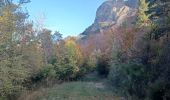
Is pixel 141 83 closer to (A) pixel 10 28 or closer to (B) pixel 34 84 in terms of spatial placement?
(A) pixel 10 28

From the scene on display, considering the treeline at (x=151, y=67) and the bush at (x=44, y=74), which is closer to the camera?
the treeline at (x=151, y=67)

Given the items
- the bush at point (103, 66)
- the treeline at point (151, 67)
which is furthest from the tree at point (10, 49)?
the bush at point (103, 66)

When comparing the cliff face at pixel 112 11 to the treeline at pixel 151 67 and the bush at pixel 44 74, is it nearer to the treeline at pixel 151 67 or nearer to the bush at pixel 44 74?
the bush at pixel 44 74

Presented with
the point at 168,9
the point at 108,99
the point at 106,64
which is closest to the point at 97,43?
the point at 106,64

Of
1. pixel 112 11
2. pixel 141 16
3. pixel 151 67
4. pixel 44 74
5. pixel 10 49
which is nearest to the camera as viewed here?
pixel 151 67

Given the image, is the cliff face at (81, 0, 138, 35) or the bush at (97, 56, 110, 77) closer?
the bush at (97, 56, 110, 77)

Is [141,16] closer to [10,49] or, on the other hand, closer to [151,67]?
[10,49]

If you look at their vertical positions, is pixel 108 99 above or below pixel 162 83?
below

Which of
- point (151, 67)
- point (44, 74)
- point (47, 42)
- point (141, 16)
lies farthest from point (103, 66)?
point (151, 67)

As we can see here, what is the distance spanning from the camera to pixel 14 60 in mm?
25250

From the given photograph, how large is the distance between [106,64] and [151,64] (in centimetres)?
3106

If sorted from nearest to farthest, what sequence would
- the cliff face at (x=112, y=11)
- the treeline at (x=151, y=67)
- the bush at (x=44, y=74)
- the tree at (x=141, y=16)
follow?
the treeline at (x=151, y=67), the bush at (x=44, y=74), the tree at (x=141, y=16), the cliff face at (x=112, y=11)

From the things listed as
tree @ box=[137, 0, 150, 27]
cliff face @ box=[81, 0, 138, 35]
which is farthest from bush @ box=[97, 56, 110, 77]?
cliff face @ box=[81, 0, 138, 35]

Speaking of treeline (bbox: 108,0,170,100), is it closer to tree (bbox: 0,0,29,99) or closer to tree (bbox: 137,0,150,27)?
tree (bbox: 0,0,29,99)
